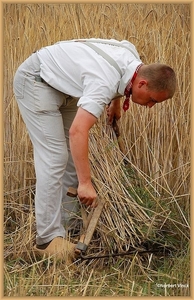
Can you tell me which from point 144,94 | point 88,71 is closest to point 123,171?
point 144,94

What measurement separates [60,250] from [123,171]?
57cm

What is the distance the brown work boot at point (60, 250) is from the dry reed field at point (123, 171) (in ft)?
0.16

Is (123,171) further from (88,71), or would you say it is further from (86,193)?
(88,71)

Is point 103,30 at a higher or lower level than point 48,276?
higher

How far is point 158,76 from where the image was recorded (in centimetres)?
297

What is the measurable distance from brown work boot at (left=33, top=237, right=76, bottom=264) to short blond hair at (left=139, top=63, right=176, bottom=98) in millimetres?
890

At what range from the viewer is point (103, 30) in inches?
152

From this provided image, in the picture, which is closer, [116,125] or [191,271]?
[191,271]

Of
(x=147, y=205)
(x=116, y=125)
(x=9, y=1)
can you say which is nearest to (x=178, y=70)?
(x=116, y=125)

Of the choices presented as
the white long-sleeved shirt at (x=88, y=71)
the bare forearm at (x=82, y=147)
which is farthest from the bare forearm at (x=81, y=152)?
the white long-sleeved shirt at (x=88, y=71)

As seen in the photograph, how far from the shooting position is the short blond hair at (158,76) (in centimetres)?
298

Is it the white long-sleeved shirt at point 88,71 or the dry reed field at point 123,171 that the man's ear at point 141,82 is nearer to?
the white long-sleeved shirt at point 88,71

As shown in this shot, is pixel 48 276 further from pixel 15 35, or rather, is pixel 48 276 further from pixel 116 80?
pixel 15 35

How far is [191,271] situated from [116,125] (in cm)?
93
